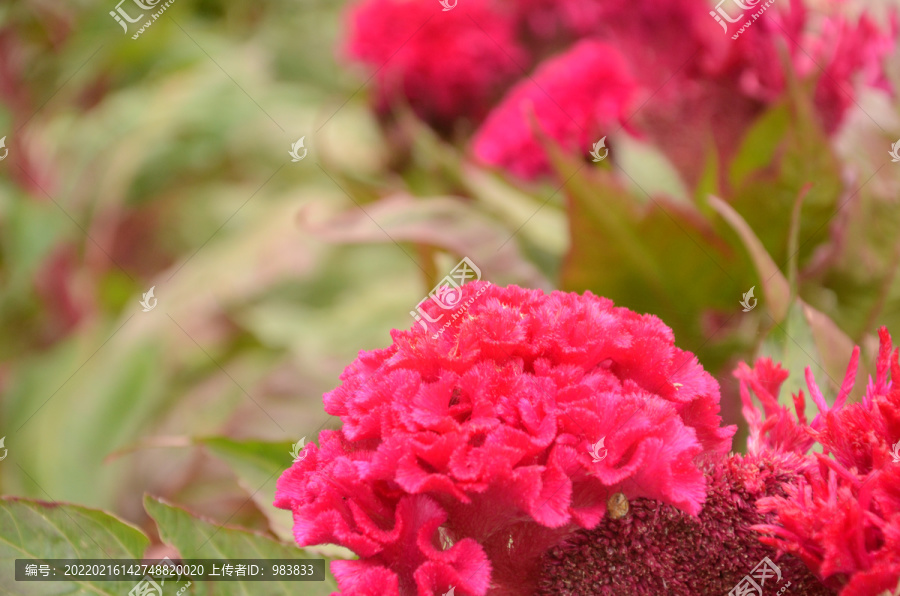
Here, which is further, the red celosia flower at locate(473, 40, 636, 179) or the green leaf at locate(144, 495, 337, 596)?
the red celosia flower at locate(473, 40, 636, 179)

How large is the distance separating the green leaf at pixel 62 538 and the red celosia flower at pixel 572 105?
31.9 inches

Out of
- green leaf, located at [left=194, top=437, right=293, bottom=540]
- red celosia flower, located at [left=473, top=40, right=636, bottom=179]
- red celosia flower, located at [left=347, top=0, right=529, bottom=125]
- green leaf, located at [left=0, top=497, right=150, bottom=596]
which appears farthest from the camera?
red celosia flower, located at [left=347, top=0, right=529, bottom=125]

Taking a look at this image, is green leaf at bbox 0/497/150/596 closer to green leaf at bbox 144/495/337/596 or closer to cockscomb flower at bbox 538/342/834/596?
green leaf at bbox 144/495/337/596

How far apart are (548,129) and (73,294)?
1.19 meters

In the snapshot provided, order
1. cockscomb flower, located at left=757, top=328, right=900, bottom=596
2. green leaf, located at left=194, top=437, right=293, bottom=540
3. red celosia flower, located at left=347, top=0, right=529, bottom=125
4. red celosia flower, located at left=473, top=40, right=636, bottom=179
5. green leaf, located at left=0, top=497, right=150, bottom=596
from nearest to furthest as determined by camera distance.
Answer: cockscomb flower, located at left=757, top=328, right=900, bottom=596
green leaf, located at left=0, top=497, right=150, bottom=596
green leaf, located at left=194, top=437, right=293, bottom=540
red celosia flower, located at left=473, top=40, right=636, bottom=179
red celosia flower, located at left=347, top=0, right=529, bottom=125

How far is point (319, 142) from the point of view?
1.34m

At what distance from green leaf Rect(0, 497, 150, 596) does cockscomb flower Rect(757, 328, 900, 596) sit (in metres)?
0.46

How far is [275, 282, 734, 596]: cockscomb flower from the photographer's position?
1.45 ft

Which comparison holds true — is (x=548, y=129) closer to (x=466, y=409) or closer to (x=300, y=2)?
(x=466, y=409)

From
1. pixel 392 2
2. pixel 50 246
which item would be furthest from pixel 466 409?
pixel 50 246

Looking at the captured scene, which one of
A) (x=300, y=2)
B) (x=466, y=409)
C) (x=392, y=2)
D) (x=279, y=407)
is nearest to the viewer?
(x=466, y=409)

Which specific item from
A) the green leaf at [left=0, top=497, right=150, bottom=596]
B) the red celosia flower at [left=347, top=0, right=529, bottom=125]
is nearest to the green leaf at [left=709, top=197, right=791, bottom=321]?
the green leaf at [left=0, top=497, right=150, bottom=596]

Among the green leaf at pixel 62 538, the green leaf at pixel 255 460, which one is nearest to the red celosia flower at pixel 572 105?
the green leaf at pixel 255 460

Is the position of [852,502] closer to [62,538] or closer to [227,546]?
[227,546]
